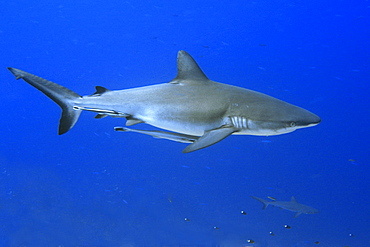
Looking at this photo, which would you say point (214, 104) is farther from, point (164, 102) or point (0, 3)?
point (0, 3)

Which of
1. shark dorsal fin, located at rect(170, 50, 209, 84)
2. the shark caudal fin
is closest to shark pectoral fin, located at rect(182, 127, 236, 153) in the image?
shark dorsal fin, located at rect(170, 50, 209, 84)

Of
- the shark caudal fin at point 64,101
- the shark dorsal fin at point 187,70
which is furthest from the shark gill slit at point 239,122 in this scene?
the shark caudal fin at point 64,101

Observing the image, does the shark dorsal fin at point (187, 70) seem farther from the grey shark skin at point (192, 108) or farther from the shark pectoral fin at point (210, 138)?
the shark pectoral fin at point (210, 138)

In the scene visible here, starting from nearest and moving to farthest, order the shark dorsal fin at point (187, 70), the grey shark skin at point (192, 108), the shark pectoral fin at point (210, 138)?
1. the shark pectoral fin at point (210, 138)
2. the grey shark skin at point (192, 108)
3. the shark dorsal fin at point (187, 70)

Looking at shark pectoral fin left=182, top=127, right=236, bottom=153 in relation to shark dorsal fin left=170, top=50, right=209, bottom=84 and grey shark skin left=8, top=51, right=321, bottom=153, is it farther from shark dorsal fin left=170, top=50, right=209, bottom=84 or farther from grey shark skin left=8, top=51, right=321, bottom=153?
shark dorsal fin left=170, top=50, right=209, bottom=84

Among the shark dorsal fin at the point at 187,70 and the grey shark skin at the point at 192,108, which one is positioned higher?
the shark dorsal fin at the point at 187,70

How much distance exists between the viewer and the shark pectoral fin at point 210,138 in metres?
2.00

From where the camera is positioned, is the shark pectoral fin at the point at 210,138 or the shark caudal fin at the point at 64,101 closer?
the shark pectoral fin at the point at 210,138

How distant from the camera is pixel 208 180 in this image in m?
7.70

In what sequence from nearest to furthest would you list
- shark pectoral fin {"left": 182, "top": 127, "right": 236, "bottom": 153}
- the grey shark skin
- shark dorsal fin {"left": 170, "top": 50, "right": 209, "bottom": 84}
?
shark pectoral fin {"left": 182, "top": 127, "right": 236, "bottom": 153} < the grey shark skin < shark dorsal fin {"left": 170, "top": 50, "right": 209, "bottom": 84}

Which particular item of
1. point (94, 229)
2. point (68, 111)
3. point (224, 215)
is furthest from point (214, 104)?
point (94, 229)

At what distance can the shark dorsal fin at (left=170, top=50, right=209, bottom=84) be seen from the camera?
2.49 meters

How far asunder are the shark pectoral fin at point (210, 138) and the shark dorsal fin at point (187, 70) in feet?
1.72

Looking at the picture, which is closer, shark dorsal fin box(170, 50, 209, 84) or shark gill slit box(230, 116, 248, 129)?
shark gill slit box(230, 116, 248, 129)
